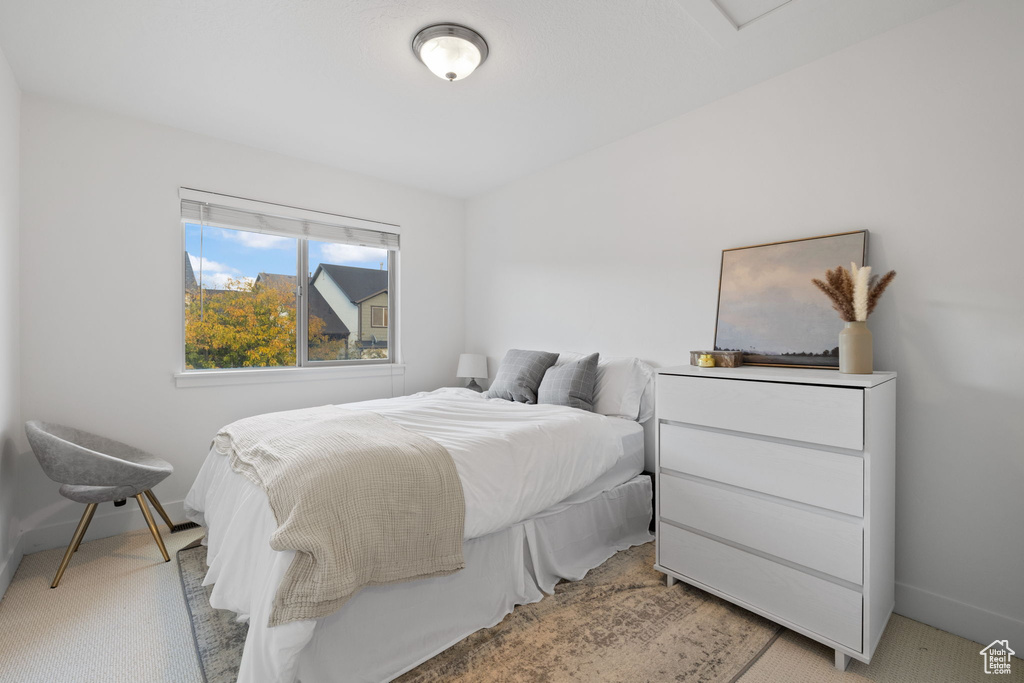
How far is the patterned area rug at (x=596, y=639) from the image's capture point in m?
1.59

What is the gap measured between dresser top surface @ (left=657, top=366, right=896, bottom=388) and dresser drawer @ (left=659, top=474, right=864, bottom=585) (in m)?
0.48

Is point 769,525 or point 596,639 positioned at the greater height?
point 769,525

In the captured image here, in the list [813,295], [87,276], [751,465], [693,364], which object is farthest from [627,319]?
[87,276]

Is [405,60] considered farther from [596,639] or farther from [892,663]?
[892,663]

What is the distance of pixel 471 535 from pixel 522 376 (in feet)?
4.96

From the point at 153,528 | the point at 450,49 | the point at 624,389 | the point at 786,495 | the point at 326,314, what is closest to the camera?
the point at 786,495

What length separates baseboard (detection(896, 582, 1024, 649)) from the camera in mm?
1714

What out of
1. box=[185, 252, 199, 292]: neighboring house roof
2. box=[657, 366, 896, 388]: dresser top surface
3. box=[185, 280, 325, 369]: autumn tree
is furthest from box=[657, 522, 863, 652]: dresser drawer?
box=[185, 252, 199, 292]: neighboring house roof

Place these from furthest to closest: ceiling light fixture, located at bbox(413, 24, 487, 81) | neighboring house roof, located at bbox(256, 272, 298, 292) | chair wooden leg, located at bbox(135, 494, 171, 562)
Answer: neighboring house roof, located at bbox(256, 272, 298, 292) → chair wooden leg, located at bbox(135, 494, 171, 562) → ceiling light fixture, located at bbox(413, 24, 487, 81)

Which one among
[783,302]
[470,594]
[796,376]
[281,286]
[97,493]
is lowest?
[470,594]

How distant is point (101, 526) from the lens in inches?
105

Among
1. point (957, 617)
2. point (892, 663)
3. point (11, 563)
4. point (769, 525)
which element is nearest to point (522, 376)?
point (769, 525)

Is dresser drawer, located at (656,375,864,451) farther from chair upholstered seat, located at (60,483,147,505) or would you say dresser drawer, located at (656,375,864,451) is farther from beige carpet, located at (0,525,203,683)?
chair upholstered seat, located at (60,483,147,505)

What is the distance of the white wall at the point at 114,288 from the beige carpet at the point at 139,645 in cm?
74
